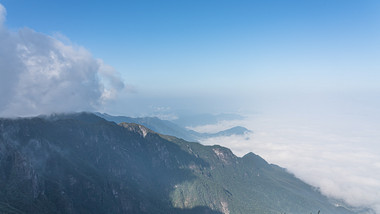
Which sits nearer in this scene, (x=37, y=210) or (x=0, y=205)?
(x=0, y=205)

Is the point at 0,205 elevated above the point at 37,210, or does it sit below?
above

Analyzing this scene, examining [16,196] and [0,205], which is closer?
[0,205]

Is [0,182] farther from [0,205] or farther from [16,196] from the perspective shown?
[0,205]

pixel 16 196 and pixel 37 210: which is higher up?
pixel 16 196

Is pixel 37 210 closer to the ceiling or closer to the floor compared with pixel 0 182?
closer to the floor

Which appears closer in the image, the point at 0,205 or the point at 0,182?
the point at 0,205

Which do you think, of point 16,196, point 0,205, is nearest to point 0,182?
point 16,196
